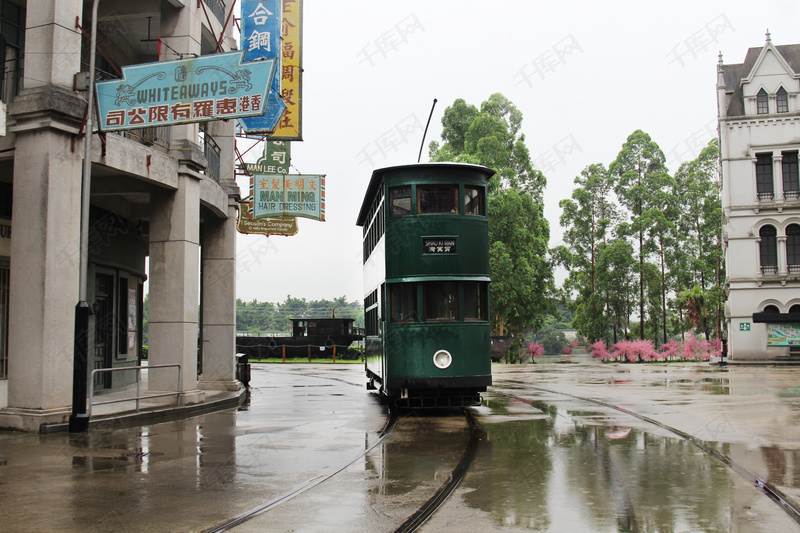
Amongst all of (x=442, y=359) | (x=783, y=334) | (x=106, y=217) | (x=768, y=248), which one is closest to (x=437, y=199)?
(x=442, y=359)

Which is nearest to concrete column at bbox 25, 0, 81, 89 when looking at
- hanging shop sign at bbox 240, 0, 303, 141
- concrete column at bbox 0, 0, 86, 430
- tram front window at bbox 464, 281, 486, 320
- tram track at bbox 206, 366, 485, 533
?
concrete column at bbox 0, 0, 86, 430

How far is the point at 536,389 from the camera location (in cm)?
2241

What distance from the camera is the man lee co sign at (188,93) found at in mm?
12828

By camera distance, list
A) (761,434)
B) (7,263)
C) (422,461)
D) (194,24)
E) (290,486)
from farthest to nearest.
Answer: (194,24)
(7,263)
(761,434)
(422,461)
(290,486)

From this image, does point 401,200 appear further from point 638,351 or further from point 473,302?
point 638,351

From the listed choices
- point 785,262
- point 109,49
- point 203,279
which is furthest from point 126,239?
point 785,262

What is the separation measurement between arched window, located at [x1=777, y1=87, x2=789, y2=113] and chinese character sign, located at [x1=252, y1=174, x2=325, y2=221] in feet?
106

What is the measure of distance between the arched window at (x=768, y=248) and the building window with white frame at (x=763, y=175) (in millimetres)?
1921

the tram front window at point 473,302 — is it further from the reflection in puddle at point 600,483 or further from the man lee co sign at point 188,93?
the man lee co sign at point 188,93

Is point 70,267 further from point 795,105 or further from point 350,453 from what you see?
point 795,105

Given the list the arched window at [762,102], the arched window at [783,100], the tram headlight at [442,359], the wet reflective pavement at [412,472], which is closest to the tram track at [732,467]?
the wet reflective pavement at [412,472]

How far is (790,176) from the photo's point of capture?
1612 inches

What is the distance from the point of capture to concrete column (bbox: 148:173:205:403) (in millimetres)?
15844

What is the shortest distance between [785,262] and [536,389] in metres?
24.9
